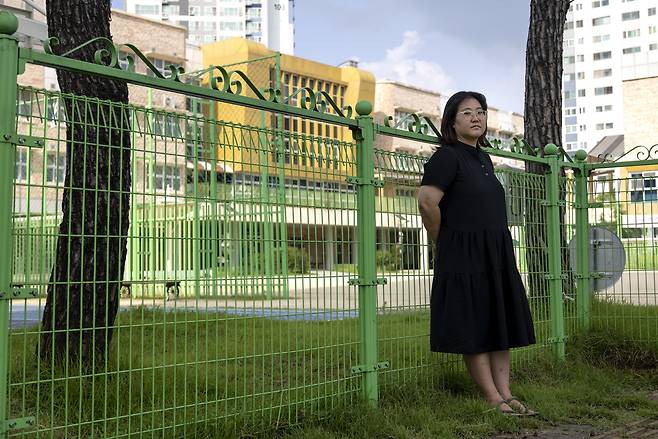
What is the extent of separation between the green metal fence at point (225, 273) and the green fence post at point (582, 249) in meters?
2.11

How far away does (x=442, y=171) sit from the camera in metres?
5.21

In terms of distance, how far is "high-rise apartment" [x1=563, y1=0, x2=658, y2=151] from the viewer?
384 feet

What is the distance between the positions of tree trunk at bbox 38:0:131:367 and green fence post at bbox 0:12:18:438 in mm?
310

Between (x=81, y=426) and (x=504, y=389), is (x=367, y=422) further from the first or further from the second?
(x=81, y=426)

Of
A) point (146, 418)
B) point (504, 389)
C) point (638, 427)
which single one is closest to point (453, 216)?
A: point (504, 389)

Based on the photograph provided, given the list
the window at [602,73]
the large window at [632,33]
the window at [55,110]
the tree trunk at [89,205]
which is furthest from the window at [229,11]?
the window at [55,110]

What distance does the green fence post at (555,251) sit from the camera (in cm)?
711

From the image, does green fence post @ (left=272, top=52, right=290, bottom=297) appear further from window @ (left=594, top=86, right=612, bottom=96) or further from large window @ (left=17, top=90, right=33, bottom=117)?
window @ (left=594, top=86, right=612, bottom=96)

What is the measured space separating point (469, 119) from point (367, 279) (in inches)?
49.8

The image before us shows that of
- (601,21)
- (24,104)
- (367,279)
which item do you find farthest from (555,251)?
(601,21)

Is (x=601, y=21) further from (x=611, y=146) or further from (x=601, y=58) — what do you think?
(x=611, y=146)

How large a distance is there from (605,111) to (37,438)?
408ft

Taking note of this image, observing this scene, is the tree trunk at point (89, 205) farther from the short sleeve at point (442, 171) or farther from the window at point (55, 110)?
the short sleeve at point (442, 171)

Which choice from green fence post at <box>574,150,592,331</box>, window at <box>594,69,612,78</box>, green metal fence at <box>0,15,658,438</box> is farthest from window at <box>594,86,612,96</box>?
green metal fence at <box>0,15,658,438</box>
